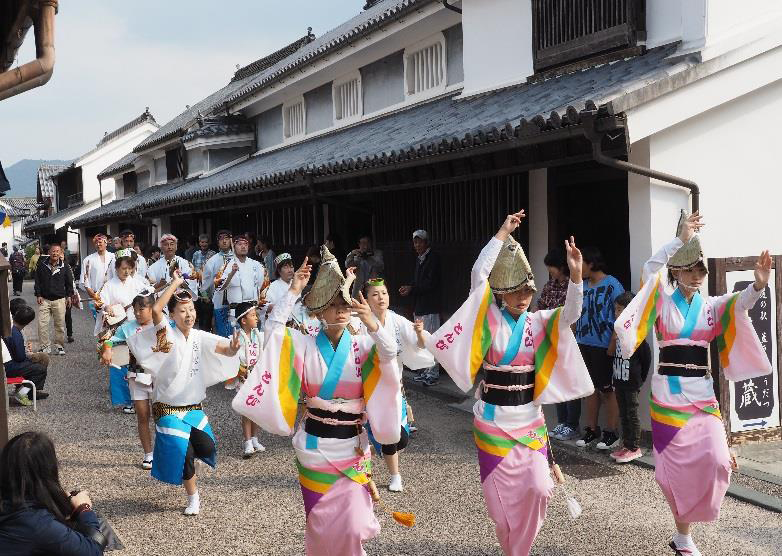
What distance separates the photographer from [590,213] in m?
9.20

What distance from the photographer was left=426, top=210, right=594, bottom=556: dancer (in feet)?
14.6

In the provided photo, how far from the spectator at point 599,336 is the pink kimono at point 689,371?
1.89m

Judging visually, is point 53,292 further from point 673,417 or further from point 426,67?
point 673,417

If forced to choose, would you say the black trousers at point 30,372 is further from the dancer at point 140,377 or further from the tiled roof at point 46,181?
the tiled roof at point 46,181

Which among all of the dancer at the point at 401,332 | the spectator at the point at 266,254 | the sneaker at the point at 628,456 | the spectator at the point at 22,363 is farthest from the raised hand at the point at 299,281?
the spectator at the point at 266,254

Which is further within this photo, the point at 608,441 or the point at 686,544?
the point at 608,441

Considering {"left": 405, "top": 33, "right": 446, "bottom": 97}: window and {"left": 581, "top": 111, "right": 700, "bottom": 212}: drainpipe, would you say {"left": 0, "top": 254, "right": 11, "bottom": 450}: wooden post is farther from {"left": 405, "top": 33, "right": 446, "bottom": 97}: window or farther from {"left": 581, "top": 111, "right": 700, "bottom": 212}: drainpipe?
{"left": 405, "top": 33, "right": 446, "bottom": 97}: window

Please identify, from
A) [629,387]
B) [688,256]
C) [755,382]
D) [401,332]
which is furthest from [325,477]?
[755,382]

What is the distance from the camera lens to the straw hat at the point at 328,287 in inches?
160

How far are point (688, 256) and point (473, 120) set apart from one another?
14.2 feet

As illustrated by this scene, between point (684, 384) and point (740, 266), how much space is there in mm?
2654

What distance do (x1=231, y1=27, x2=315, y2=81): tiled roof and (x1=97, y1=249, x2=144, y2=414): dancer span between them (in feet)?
50.6

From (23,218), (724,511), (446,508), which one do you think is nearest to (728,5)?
(724,511)

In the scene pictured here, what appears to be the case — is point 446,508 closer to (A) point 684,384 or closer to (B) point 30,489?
(A) point 684,384
